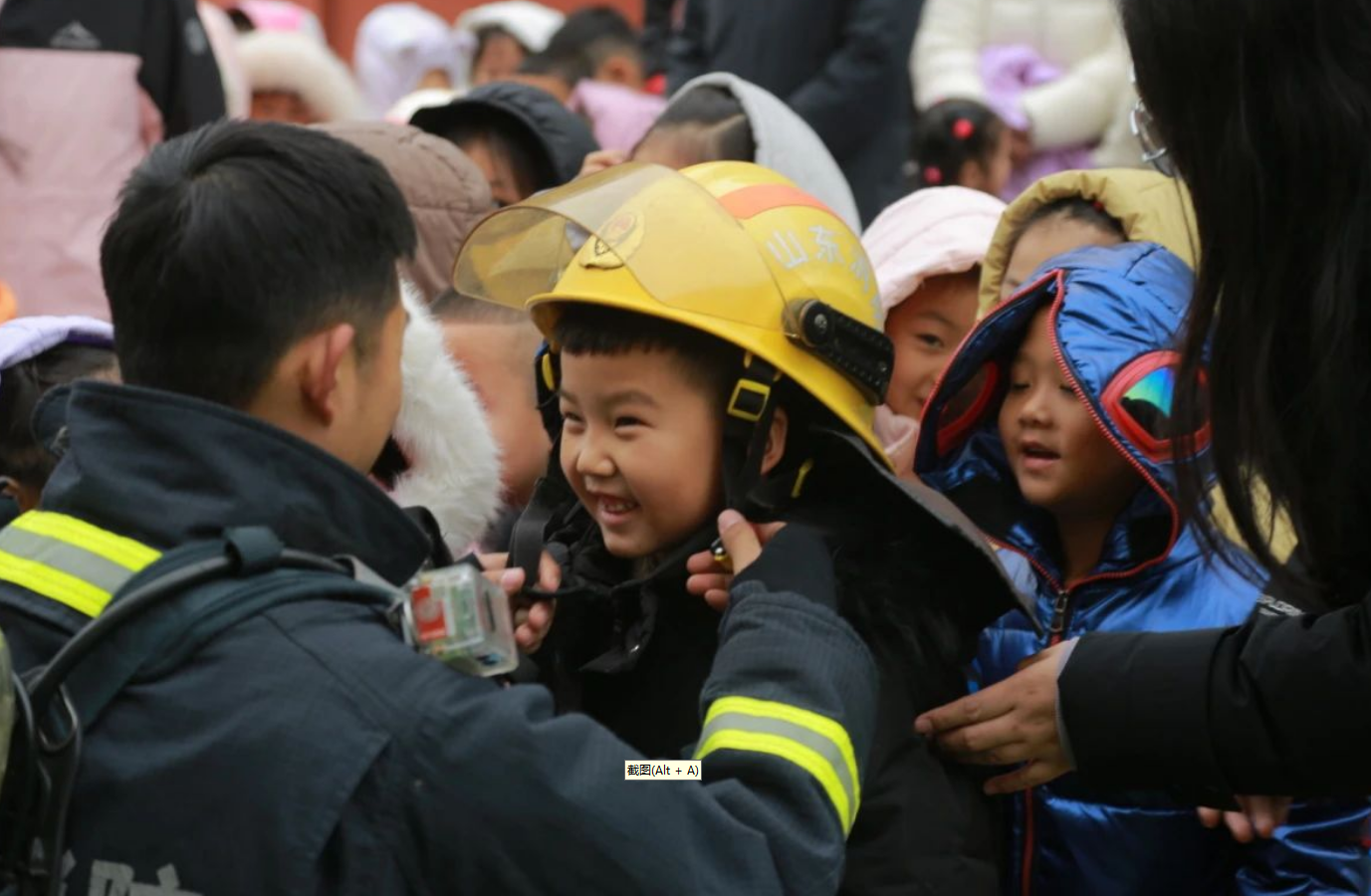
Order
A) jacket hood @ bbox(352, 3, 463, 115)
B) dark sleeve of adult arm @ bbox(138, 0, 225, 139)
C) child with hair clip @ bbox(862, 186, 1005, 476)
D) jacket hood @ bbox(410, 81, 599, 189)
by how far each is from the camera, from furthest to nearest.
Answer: jacket hood @ bbox(352, 3, 463, 115) < dark sleeve of adult arm @ bbox(138, 0, 225, 139) < jacket hood @ bbox(410, 81, 599, 189) < child with hair clip @ bbox(862, 186, 1005, 476)

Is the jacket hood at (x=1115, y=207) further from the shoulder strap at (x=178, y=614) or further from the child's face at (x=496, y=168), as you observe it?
the shoulder strap at (x=178, y=614)

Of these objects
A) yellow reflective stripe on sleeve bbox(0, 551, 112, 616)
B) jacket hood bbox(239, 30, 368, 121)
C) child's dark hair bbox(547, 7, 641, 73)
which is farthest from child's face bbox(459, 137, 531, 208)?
child's dark hair bbox(547, 7, 641, 73)

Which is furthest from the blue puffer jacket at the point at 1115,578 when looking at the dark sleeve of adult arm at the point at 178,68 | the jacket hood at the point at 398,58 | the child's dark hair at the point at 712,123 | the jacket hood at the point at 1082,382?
the jacket hood at the point at 398,58

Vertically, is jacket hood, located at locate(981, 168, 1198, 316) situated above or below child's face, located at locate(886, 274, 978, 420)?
above

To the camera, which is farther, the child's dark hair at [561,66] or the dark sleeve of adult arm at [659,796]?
the child's dark hair at [561,66]

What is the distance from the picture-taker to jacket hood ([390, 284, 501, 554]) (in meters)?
2.94

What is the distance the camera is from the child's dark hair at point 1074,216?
343cm

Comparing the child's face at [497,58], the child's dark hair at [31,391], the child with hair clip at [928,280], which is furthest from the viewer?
the child's face at [497,58]

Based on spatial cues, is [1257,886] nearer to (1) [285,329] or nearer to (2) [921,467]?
(2) [921,467]

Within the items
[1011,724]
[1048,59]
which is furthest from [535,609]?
[1048,59]

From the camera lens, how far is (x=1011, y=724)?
2.46 meters

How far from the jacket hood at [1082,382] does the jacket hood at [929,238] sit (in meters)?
0.64

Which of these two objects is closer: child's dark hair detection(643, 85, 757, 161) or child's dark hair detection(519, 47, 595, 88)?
child's dark hair detection(643, 85, 757, 161)

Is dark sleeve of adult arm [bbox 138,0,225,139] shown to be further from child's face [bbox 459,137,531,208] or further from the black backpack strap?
the black backpack strap
